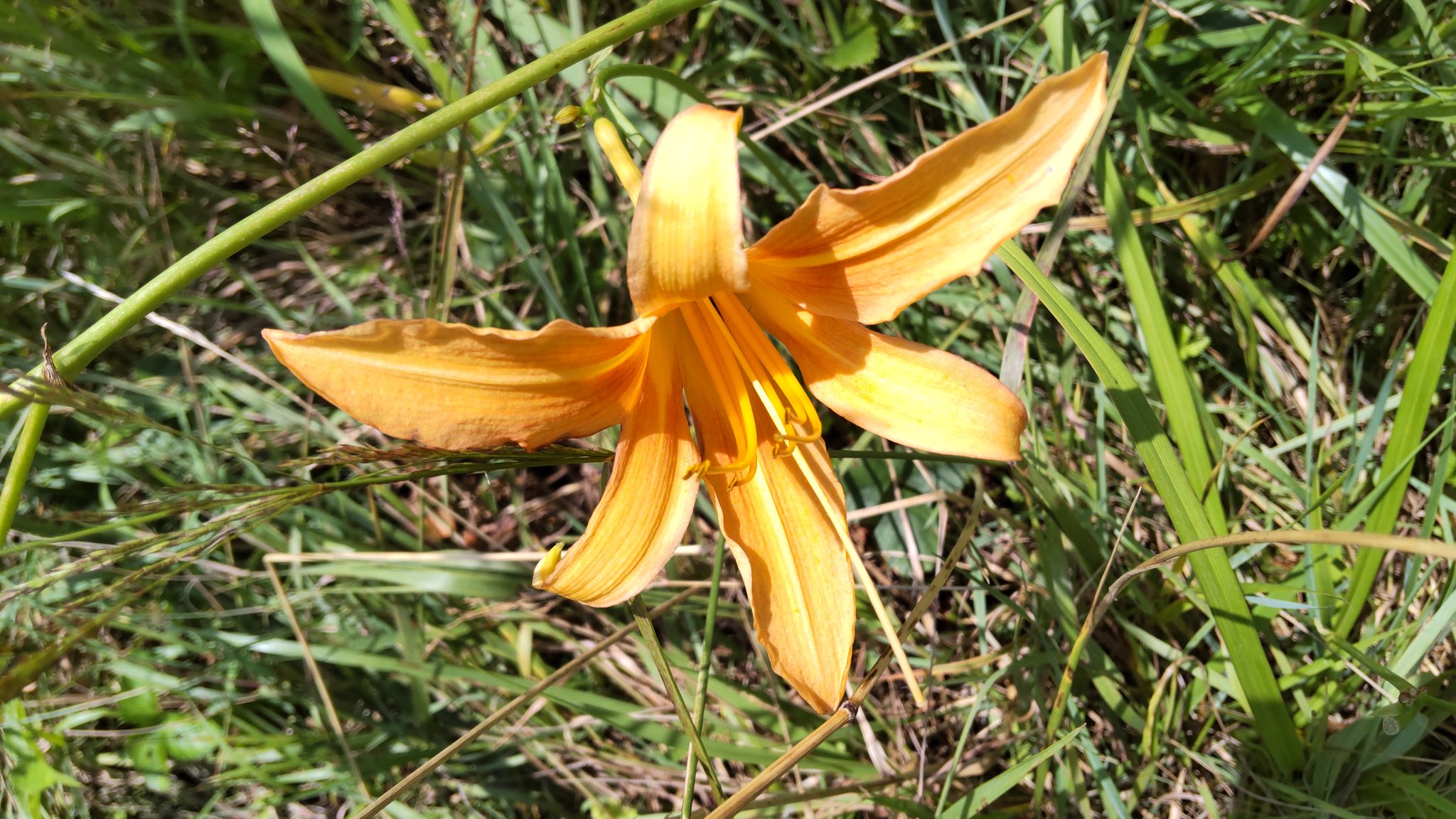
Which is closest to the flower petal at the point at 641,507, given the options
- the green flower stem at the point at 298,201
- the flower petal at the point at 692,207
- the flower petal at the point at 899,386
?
the flower petal at the point at 899,386

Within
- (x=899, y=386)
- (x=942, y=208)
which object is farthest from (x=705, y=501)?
(x=942, y=208)

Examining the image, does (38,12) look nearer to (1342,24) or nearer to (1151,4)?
(1151,4)

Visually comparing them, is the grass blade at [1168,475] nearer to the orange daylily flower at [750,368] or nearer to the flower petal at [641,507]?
the orange daylily flower at [750,368]

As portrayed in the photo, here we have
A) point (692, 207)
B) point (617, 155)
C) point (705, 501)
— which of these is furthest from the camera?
point (705, 501)

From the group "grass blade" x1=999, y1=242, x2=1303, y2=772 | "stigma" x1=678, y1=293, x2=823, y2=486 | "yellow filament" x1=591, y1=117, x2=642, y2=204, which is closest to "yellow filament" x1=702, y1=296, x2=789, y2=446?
"stigma" x1=678, y1=293, x2=823, y2=486

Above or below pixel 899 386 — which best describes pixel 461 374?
above

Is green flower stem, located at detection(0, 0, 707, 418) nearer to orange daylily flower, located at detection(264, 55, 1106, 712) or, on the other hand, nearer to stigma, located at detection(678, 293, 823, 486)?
orange daylily flower, located at detection(264, 55, 1106, 712)

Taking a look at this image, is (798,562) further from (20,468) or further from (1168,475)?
(20,468)
